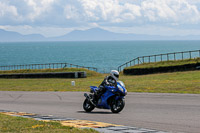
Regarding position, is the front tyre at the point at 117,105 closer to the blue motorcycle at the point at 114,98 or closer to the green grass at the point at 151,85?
the blue motorcycle at the point at 114,98

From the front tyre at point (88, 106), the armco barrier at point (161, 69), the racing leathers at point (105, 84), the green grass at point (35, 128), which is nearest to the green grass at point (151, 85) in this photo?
the armco barrier at point (161, 69)

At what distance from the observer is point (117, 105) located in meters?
13.0

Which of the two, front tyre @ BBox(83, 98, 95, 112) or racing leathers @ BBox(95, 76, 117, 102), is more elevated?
racing leathers @ BBox(95, 76, 117, 102)

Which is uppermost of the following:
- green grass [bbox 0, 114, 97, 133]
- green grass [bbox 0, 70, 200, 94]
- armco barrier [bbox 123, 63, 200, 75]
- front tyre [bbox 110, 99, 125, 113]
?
armco barrier [bbox 123, 63, 200, 75]

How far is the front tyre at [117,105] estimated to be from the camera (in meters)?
12.8

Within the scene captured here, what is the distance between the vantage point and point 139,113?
506 inches

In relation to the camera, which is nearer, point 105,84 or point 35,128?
point 35,128

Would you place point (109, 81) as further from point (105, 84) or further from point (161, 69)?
point (161, 69)

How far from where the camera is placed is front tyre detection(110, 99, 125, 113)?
42.0 ft

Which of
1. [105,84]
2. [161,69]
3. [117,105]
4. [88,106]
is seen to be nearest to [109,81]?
[105,84]

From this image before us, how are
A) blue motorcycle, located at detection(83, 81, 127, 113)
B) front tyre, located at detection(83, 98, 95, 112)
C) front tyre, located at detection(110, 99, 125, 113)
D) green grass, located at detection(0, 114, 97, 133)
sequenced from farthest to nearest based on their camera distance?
1. front tyre, located at detection(83, 98, 95, 112)
2. front tyre, located at detection(110, 99, 125, 113)
3. blue motorcycle, located at detection(83, 81, 127, 113)
4. green grass, located at detection(0, 114, 97, 133)

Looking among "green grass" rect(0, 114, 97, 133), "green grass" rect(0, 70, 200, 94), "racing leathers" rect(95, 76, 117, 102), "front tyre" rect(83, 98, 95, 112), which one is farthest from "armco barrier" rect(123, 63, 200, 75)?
"green grass" rect(0, 114, 97, 133)

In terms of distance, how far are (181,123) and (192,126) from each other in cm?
58

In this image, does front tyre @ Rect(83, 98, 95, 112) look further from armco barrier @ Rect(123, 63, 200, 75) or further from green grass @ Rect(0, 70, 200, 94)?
armco barrier @ Rect(123, 63, 200, 75)
